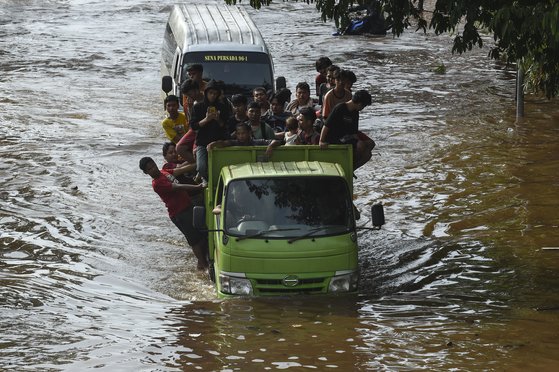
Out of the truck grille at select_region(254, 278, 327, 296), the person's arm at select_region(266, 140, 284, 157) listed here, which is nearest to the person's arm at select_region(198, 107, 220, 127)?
the person's arm at select_region(266, 140, 284, 157)

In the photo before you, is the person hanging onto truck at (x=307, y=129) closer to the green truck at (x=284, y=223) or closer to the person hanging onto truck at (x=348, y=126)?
A: the person hanging onto truck at (x=348, y=126)

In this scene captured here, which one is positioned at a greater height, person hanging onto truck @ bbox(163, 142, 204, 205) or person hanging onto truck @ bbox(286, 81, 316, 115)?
person hanging onto truck @ bbox(286, 81, 316, 115)

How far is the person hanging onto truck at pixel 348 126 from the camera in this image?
12711mm

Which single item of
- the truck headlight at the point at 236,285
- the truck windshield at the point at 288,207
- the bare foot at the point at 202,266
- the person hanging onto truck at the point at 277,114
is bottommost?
the bare foot at the point at 202,266

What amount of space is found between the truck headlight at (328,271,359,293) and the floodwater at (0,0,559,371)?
0.12m

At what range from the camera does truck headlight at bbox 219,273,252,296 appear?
11070 millimetres

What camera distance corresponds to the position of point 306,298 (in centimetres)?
1111

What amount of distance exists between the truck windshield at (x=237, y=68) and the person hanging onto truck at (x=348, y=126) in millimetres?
7264

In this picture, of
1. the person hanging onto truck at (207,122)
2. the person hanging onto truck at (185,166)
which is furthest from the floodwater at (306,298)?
the person hanging onto truck at (207,122)

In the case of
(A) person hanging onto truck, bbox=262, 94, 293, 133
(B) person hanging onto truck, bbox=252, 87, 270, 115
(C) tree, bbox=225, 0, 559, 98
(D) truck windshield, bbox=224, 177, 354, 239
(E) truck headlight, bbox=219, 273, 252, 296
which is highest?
A: (C) tree, bbox=225, 0, 559, 98

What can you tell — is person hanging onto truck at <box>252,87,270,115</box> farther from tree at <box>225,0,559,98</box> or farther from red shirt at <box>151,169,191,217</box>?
red shirt at <box>151,169,191,217</box>

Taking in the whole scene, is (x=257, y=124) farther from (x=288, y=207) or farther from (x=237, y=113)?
(x=288, y=207)

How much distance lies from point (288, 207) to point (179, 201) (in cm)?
205

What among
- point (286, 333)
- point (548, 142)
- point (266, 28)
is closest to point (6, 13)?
point (266, 28)
